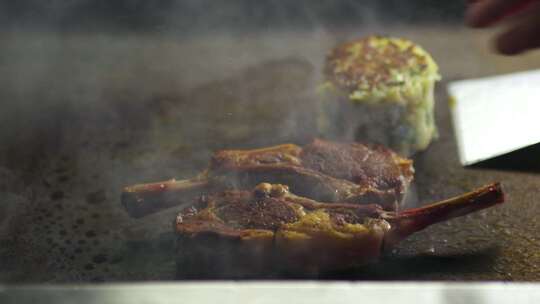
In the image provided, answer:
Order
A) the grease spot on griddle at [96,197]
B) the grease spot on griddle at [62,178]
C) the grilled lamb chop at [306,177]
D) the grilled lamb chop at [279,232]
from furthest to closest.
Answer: the grease spot on griddle at [62,178] < the grease spot on griddle at [96,197] < the grilled lamb chop at [306,177] < the grilled lamb chop at [279,232]

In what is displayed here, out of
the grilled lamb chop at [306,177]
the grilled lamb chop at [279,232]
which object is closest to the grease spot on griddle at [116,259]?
the grilled lamb chop at [306,177]

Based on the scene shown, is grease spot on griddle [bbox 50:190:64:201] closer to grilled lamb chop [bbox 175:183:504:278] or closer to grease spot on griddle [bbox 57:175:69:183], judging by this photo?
grease spot on griddle [bbox 57:175:69:183]

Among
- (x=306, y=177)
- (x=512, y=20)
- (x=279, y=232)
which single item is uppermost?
(x=512, y=20)

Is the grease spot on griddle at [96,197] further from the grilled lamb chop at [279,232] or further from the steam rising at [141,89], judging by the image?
the grilled lamb chop at [279,232]

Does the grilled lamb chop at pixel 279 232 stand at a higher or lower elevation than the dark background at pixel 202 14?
lower

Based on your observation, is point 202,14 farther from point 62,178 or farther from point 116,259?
point 116,259

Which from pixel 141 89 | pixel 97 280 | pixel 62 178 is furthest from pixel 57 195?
pixel 141 89
